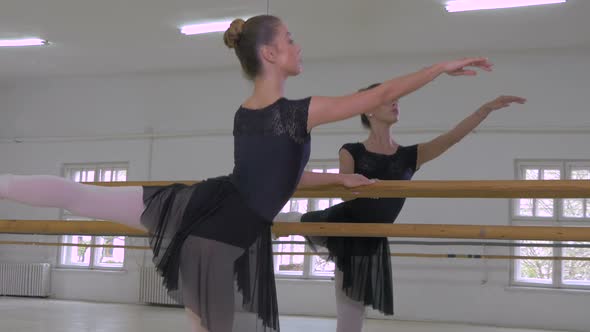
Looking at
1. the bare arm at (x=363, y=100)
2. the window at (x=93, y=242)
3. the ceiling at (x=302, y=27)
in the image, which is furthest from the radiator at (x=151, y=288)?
the bare arm at (x=363, y=100)

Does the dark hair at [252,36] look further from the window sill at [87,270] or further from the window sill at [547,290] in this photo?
the window sill at [87,270]

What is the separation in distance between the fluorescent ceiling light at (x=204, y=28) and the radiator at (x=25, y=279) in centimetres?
505

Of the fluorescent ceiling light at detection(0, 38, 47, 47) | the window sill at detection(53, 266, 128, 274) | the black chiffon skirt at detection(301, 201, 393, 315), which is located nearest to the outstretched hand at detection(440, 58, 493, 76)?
the black chiffon skirt at detection(301, 201, 393, 315)

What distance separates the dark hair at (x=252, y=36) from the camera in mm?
1853

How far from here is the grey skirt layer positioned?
65.2 inches

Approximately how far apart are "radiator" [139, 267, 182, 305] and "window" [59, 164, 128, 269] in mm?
666

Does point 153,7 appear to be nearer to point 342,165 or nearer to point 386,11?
point 386,11

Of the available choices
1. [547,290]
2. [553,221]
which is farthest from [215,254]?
[553,221]

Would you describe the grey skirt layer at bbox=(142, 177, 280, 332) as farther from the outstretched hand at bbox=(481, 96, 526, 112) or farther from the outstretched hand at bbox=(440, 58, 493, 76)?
the outstretched hand at bbox=(481, 96, 526, 112)

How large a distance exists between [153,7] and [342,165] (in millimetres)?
5267

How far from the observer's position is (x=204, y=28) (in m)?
7.89

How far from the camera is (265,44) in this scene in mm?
1854

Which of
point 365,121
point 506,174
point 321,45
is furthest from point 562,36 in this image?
point 365,121

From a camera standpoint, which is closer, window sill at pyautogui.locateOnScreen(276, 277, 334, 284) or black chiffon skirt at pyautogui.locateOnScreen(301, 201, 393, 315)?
black chiffon skirt at pyautogui.locateOnScreen(301, 201, 393, 315)
